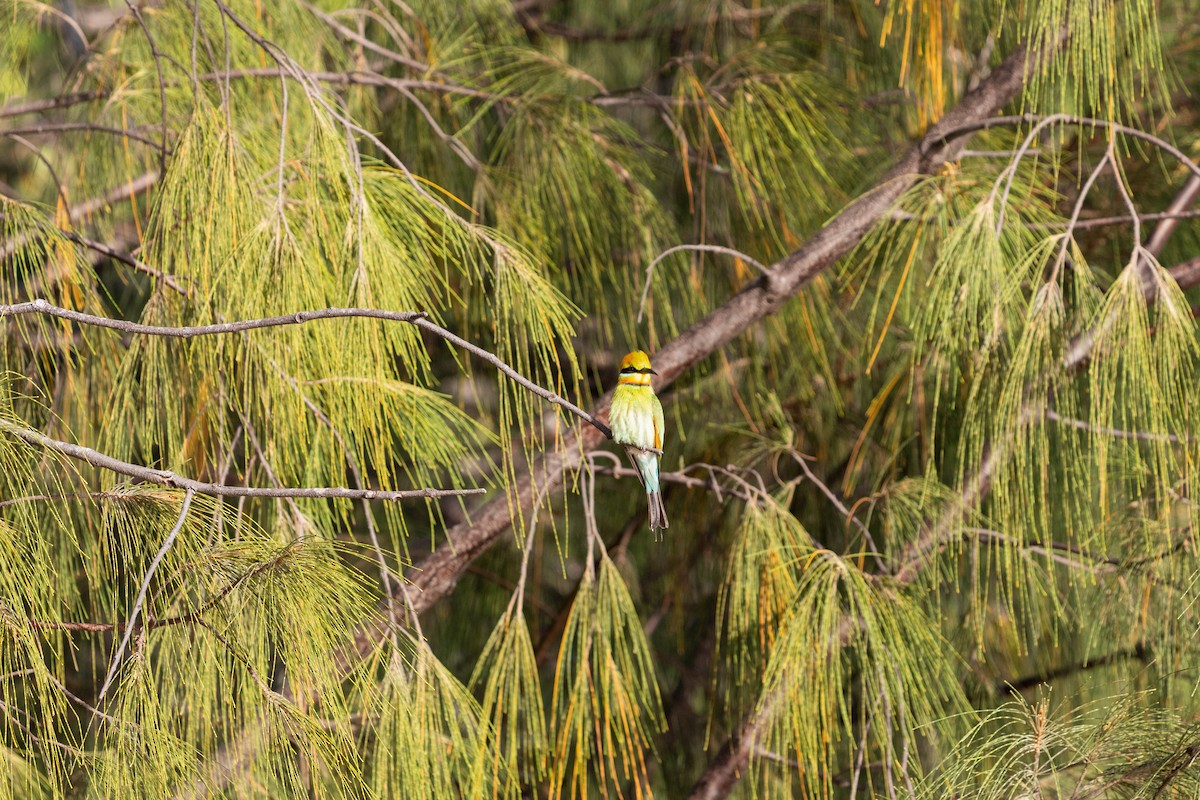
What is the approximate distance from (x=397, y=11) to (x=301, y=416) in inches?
45.9

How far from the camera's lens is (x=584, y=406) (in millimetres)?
1722

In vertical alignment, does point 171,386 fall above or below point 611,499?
above

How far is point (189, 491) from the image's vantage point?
77 cm

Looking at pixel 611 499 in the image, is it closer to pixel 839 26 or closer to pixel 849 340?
pixel 849 340

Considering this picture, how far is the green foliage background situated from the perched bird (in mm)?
74

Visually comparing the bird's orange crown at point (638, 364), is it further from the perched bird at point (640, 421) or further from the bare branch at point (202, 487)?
the bare branch at point (202, 487)

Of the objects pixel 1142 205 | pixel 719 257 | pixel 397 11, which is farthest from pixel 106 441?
pixel 1142 205

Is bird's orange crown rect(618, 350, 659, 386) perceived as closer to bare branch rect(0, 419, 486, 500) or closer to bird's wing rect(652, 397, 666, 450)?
bird's wing rect(652, 397, 666, 450)

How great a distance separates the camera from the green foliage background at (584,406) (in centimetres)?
89

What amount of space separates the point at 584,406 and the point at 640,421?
52 centimetres

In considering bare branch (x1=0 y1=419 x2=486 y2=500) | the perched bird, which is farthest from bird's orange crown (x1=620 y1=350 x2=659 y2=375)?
bare branch (x1=0 y1=419 x2=486 y2=500)

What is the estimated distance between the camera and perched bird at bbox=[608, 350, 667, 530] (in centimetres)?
119

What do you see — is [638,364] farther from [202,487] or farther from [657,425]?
[202,487]

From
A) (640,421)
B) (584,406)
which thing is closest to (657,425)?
(640,421)
